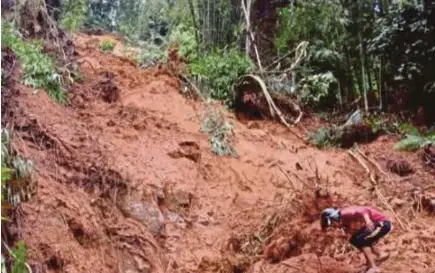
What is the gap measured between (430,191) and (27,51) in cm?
475

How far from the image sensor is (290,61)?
1137cm

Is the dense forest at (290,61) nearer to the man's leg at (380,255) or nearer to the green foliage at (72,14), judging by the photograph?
the green foliage at (72,14)

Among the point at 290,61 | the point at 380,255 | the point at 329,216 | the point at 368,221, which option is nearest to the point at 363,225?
the point at 368,221

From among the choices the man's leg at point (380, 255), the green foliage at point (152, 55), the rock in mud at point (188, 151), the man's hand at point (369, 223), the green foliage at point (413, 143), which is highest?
the green foliage at point (152, 55)

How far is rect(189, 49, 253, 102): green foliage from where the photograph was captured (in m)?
9.70

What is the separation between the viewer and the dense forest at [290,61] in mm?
8289

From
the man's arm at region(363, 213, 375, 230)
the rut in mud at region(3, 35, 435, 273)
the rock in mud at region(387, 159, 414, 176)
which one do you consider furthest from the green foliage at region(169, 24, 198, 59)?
the man's arm at region(363, 213, 375, 230)

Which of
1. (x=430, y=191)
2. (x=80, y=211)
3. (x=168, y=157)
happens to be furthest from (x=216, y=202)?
(x=430, y=191)

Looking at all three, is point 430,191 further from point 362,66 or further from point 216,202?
point 362,66

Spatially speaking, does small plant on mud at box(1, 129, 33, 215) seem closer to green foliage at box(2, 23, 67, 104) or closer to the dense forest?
the dense forest

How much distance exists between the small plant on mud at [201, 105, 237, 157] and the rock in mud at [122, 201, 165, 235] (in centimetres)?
176

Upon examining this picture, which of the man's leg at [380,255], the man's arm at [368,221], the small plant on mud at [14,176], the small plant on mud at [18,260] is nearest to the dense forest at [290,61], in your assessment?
the small plant on mud at [14,176]

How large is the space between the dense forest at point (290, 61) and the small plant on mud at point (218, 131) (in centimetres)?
1

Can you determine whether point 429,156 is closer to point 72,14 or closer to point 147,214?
point 147,214
